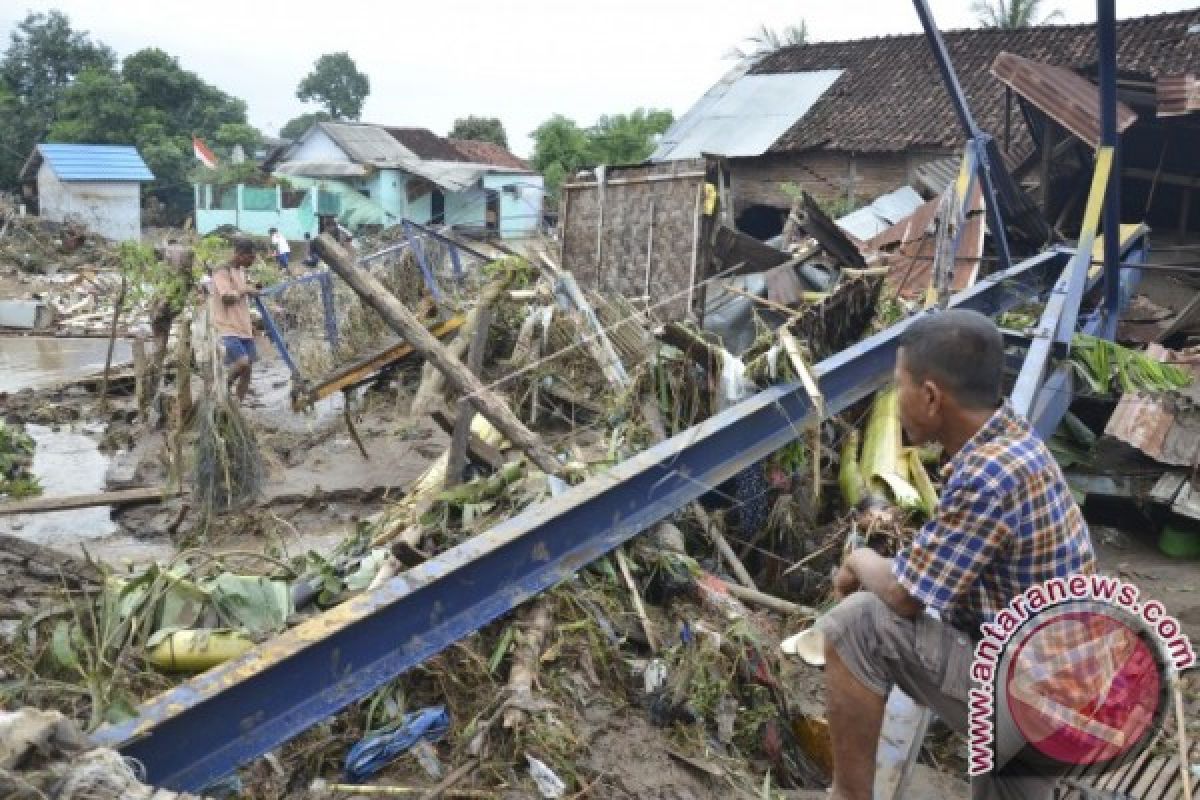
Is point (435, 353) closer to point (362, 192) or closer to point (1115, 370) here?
point (1115, 370)

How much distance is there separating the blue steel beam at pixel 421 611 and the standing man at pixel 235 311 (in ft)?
19.0

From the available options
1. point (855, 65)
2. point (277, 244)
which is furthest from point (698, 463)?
point (277, 244)

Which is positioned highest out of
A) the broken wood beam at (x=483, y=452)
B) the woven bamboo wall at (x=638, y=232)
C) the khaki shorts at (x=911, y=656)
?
the woven bamboo wall at (x=638, y=232)

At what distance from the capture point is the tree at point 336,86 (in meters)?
78.1

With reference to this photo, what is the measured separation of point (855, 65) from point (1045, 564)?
2323 cm

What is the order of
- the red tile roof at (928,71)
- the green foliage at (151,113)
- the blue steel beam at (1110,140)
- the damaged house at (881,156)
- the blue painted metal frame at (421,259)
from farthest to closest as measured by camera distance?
the green foliage at (151,113)
the red tile roof at (928,71)
the blue painted metal frame at (421,259)
the damaged house at (881,156)
the blue steel beam at (1110,140)

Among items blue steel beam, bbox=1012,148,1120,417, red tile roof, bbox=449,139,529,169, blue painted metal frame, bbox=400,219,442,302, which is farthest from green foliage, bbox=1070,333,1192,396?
red tile roof, bbox=449,139,529,169

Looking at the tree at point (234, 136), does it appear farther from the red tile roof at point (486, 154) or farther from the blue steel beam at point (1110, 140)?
the blue steel beam at point (1110, 140)

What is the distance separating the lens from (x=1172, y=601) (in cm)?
602

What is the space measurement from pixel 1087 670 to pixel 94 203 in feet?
125

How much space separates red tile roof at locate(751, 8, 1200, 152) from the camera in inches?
731

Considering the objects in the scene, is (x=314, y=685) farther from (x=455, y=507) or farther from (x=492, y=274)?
(x=492, y=274)

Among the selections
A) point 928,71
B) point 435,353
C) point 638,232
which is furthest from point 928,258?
point 928,71

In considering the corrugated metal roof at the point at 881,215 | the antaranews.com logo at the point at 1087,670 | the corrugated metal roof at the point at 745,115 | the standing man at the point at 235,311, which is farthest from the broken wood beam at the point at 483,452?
the corrugated metal roof at the point at 745,115
